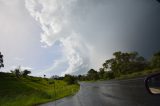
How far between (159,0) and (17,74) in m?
162

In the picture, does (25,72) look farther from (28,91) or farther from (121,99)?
(121,99)

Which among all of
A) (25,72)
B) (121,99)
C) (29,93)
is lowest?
(121,99)

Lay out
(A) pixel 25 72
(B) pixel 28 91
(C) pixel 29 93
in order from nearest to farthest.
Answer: (C) pixel 29 93 → (B) pixel 28 91 → (A) pixel 25 72

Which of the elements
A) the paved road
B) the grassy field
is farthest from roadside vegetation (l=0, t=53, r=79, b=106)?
the paved road

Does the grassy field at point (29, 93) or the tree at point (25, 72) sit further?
the tree at point (25, 72)

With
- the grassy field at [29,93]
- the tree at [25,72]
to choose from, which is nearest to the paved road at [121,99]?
the grassy field at [29,93]

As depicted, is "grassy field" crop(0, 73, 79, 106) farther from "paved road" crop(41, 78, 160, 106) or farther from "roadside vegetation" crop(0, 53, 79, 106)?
"paved road" crop(41, 78, 160, 106)

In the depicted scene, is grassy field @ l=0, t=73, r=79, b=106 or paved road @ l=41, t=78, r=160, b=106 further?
grassy field @ l=0, t=73, r=79, b=106

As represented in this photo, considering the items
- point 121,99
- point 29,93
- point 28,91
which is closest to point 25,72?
point 28,91

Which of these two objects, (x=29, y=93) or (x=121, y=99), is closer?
(x=121, y=99)

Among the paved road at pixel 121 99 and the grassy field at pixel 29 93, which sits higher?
the grassy field at pixel 29 93

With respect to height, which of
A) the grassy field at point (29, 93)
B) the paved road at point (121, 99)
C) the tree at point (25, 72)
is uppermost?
the tree at point (25, 72)

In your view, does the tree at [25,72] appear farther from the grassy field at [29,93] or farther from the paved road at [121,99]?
the paved road at [121,99]

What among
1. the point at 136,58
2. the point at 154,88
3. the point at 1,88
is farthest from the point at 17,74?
the point at 154,88
